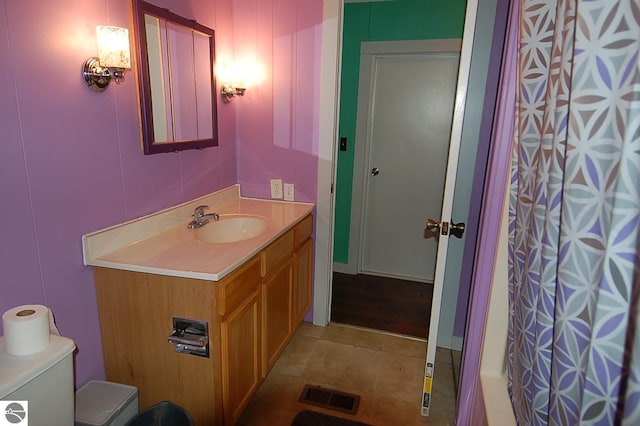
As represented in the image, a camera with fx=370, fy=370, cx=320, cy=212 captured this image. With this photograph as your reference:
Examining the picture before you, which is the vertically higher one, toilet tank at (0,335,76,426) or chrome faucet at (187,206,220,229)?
chrome faucet at (187,206,220,229)

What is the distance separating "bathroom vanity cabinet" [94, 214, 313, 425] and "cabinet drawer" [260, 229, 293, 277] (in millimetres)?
50

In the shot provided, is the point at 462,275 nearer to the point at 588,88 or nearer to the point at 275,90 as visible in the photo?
the point at 275,90

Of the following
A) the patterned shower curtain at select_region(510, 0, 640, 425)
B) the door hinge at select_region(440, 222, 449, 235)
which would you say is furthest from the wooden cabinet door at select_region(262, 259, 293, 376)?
the patterned shower curtain at select_region(510, 0, 640, 425)

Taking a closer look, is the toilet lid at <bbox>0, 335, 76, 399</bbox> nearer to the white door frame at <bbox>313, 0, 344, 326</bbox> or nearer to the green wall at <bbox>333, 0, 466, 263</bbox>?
the white door frame at <bbox>313, 0, 344, 326</bbox>

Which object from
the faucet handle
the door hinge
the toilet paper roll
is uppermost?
the door hinge

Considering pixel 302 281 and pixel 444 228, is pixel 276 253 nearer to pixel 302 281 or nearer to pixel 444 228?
pixel 302 281

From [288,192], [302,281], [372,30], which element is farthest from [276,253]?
[372,30]

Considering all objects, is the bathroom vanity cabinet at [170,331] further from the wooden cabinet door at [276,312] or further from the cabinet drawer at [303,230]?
the cabinet drawer at [303,230]

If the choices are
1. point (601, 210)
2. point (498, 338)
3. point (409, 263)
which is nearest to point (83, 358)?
point (498, 338)

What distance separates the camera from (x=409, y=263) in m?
3.54

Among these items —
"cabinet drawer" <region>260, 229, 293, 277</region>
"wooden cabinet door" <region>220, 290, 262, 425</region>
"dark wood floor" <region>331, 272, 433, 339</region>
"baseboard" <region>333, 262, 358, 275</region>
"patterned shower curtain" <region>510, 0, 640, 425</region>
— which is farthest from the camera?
"baseboard" <region>333, 262, 358, 275</region>

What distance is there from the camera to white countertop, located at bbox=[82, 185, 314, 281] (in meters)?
1.43

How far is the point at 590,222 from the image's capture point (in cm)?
57

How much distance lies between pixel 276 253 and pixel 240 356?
53 cm
